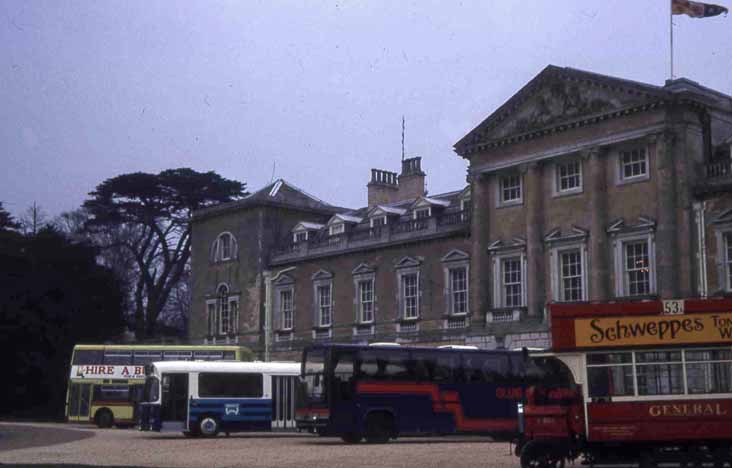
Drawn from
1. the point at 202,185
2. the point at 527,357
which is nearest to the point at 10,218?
the point at 202,185

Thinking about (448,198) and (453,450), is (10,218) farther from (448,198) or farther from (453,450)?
(453,450)

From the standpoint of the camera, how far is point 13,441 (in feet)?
107

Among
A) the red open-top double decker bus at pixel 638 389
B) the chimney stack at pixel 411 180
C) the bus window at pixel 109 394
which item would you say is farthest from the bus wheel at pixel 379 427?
the chimney stack at pixel 411 180

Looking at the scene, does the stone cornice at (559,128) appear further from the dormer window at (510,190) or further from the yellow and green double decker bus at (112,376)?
the yellow and green double decker bus at (112,376)

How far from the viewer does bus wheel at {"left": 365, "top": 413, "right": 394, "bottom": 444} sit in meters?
29.8

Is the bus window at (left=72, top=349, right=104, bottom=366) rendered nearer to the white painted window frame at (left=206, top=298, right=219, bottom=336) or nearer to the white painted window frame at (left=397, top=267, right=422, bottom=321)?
the white painted window frame at (left=206, top=298, right=219, bottom=336)

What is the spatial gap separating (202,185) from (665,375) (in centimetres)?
5183

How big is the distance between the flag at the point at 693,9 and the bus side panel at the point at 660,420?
66.9ft

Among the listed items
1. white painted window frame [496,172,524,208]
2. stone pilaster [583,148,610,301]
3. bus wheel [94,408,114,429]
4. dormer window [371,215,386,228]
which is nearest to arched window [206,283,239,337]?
dormer window [371,215,386,228]

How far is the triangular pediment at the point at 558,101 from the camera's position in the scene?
122ft

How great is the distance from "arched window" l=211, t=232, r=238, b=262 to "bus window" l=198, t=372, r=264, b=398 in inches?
822

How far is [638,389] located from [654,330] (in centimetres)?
106

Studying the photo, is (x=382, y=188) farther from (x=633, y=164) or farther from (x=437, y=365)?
(x=437, y=365)

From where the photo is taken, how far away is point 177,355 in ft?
143
